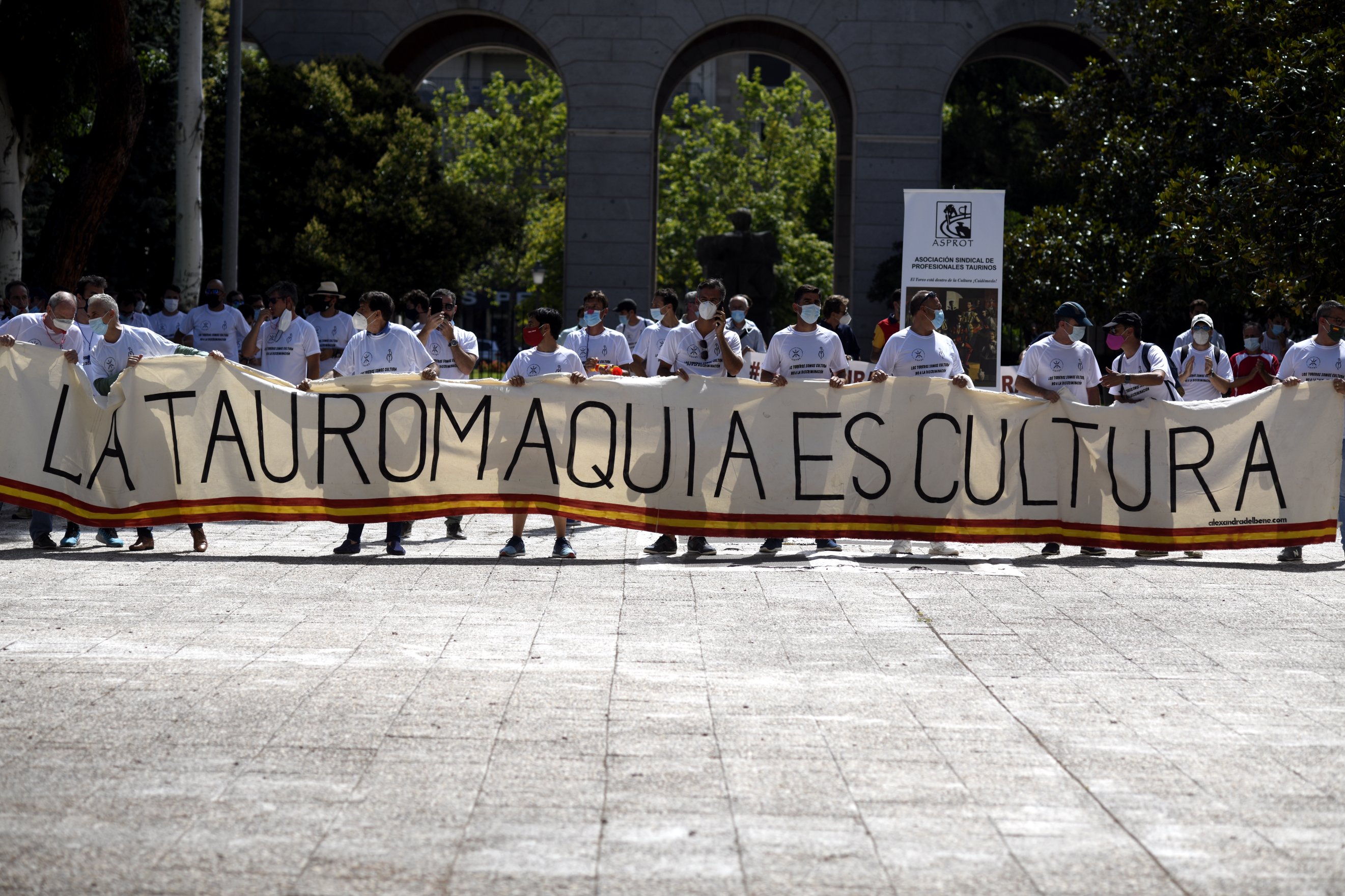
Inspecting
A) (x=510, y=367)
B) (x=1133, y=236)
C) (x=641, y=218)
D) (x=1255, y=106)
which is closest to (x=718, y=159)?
(x=641, y=218)

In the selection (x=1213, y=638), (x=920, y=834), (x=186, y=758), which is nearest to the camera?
(x=920, y=834)

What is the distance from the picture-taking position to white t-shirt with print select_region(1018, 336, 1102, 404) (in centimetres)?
1171

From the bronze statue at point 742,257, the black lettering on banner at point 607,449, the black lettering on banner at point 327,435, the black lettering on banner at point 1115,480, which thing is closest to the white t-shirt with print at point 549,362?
the black lettering on banner at point 607,449

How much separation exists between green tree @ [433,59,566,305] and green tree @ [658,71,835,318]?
4.17 meters

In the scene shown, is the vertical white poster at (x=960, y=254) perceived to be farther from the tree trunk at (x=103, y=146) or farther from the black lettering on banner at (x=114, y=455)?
the tree trunk at (x=103, y=146)

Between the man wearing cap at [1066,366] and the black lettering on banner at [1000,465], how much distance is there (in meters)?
0.48

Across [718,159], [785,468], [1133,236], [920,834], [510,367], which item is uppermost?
[718,159]

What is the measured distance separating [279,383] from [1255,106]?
11693 mm

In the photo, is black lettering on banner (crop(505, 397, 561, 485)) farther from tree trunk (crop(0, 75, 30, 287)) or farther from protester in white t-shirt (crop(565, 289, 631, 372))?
tree trunk (crop(0, 75, 30, 287))

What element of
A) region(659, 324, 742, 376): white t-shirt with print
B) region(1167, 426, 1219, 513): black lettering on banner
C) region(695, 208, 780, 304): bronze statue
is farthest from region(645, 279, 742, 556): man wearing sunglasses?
region(695, 208, 780, 304): bronze statue

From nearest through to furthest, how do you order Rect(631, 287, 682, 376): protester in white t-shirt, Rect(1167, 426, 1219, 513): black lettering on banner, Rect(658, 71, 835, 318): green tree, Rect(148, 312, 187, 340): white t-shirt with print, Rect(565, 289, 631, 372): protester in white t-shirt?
Rect(1167, 426, 1219, 513): black lettering on banner
Rect(565, 289, 631, 372): protester in white t-shirt
Rect(631, 287, 682, 376): protester in white t-shirt
Rect(148, 312, 187, 340): white t-shirt with print
Rect(658, 71, 835, 318): green tree

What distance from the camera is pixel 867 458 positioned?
11297 millimetres

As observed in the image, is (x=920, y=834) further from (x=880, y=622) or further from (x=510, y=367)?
(x=510, y=367)

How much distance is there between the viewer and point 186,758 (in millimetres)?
5527
